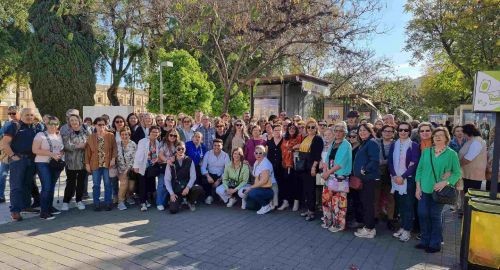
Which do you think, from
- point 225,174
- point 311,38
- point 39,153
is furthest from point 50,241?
point 311,38

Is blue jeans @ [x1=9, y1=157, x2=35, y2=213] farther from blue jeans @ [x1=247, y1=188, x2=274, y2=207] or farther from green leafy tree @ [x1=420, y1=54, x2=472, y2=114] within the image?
green leafy tree @ [x1=420, y1=54, x2=472, y2=114]

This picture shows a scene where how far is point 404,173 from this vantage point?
5.66m

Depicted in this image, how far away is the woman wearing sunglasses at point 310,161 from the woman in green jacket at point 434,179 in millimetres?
1857

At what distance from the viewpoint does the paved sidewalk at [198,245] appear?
A: 4.73m

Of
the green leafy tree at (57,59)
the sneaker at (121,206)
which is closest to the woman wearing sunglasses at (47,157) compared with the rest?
the sneaker at (121,206)

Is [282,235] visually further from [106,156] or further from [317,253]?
[106,156]

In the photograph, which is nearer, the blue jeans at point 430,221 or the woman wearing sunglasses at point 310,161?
the blue jeans at point 430,221

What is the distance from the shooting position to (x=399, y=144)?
587 cm

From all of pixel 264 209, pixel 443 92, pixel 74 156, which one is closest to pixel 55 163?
pixel 74 156

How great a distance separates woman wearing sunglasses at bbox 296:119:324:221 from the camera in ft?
22.2

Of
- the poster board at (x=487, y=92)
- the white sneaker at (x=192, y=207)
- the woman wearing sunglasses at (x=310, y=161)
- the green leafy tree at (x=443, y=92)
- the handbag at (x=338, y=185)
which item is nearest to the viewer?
the poster board at (x=487, y=92)

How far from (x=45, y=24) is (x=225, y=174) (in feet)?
54.1

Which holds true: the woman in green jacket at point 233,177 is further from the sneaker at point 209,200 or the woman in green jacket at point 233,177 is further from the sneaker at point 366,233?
the sneaker at point 366,233

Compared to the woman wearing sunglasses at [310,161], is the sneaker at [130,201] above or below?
below
